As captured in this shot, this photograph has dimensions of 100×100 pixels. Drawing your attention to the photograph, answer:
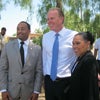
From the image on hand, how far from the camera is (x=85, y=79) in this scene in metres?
5.32

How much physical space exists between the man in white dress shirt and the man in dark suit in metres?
0.23

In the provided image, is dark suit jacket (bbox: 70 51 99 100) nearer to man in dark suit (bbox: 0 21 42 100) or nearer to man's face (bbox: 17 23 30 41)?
man in dark suit (bbox: 0 21 42 100)

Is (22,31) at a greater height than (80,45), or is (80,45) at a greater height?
(22,31)

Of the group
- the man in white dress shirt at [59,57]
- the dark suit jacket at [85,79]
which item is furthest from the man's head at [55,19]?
the dark suit jacket at [85,79]

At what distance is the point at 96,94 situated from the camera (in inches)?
211

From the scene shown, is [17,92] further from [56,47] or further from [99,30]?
[99,30]

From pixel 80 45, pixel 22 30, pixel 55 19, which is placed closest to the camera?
pixel 80 45

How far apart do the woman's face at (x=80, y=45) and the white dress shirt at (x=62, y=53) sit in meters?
0.39

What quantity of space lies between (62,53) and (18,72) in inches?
29.2

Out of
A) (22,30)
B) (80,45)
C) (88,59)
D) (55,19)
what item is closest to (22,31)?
(22,30)

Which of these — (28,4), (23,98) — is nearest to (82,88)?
(23,98)

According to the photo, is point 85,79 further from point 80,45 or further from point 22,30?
point 22,30

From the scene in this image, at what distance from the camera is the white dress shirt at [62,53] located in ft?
19.4

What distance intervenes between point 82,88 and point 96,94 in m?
0.20
